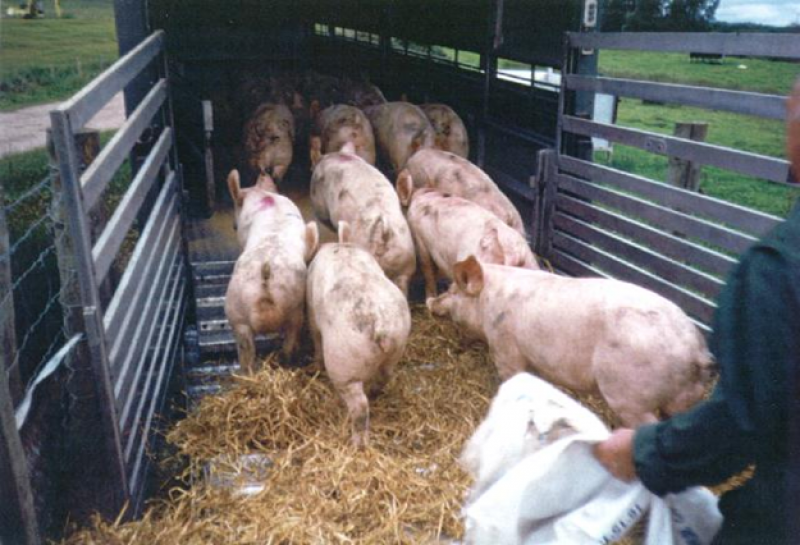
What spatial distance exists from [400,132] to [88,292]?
5.12m

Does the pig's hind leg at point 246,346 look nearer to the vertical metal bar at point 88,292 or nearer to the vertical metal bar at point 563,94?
the vertical metal bar at point 88,292

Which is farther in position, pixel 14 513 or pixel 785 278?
pixel 14 513

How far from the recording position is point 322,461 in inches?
146

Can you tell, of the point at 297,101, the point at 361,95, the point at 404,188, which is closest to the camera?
the point at 404,188

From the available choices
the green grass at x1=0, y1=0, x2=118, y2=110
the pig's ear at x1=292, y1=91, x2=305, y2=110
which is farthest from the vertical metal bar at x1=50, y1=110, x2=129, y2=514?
the green grass at x1=0, y1=0, x2=118, y2=110

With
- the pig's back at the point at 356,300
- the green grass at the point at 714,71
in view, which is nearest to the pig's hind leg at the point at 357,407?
the pig's back at the point at 356,300

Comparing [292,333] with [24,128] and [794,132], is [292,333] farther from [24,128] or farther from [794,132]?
[24,128]

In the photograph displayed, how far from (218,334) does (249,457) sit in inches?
70.9

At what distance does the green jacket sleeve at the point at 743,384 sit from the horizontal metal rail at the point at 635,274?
2632mm

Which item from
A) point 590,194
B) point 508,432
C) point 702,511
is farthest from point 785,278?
point 590,194

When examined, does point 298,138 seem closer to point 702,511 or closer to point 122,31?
point 122,31

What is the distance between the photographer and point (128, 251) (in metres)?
6.68

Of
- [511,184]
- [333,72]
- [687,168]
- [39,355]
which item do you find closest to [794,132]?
[687,168]

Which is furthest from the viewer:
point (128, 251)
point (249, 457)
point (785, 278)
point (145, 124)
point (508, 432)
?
point (128, 251)
